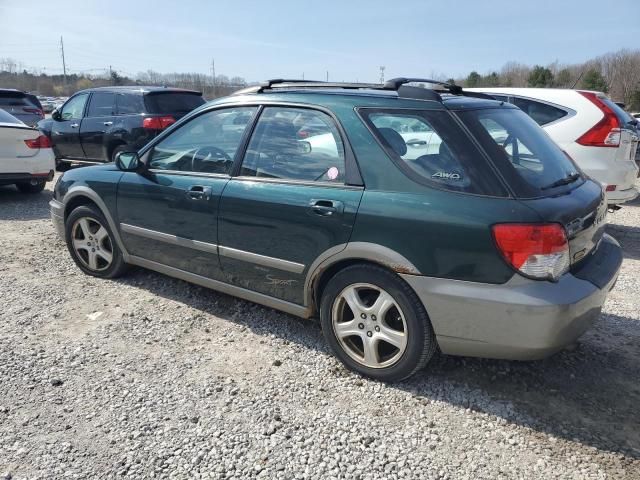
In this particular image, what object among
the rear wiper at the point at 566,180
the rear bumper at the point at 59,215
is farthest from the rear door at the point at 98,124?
the rear wiper at the point at 566,180

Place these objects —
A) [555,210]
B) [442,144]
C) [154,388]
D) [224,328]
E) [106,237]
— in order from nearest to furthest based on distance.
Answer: [555,210] < [442,144] < [154,388] < [224,328] < [106,237]

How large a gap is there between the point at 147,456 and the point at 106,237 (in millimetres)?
2604

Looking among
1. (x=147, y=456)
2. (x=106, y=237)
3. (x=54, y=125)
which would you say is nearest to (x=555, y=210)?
(x=147, y=456)

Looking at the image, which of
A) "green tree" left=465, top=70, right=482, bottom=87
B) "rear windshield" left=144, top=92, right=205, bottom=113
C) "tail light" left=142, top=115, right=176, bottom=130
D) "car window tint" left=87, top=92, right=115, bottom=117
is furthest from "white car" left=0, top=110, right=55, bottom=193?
"green tree" left=465, top=70, right=482, bottom=87

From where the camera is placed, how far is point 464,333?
2729mm

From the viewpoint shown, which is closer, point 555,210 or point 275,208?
point 555,210

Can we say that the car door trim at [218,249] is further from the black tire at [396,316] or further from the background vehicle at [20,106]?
the background vehicle at [20,106]

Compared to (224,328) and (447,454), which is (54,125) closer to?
(224,328)

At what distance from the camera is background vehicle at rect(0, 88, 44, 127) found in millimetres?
13789

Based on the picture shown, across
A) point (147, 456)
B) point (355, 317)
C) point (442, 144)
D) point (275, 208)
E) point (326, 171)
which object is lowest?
point (147, 456)

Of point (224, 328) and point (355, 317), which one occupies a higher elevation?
point (355, 317)

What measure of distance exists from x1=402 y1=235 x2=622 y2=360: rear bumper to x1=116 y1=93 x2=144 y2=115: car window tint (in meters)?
7.96

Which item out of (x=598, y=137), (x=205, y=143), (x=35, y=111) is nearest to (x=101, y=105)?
(x=35, y=111)

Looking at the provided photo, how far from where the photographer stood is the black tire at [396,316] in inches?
111
